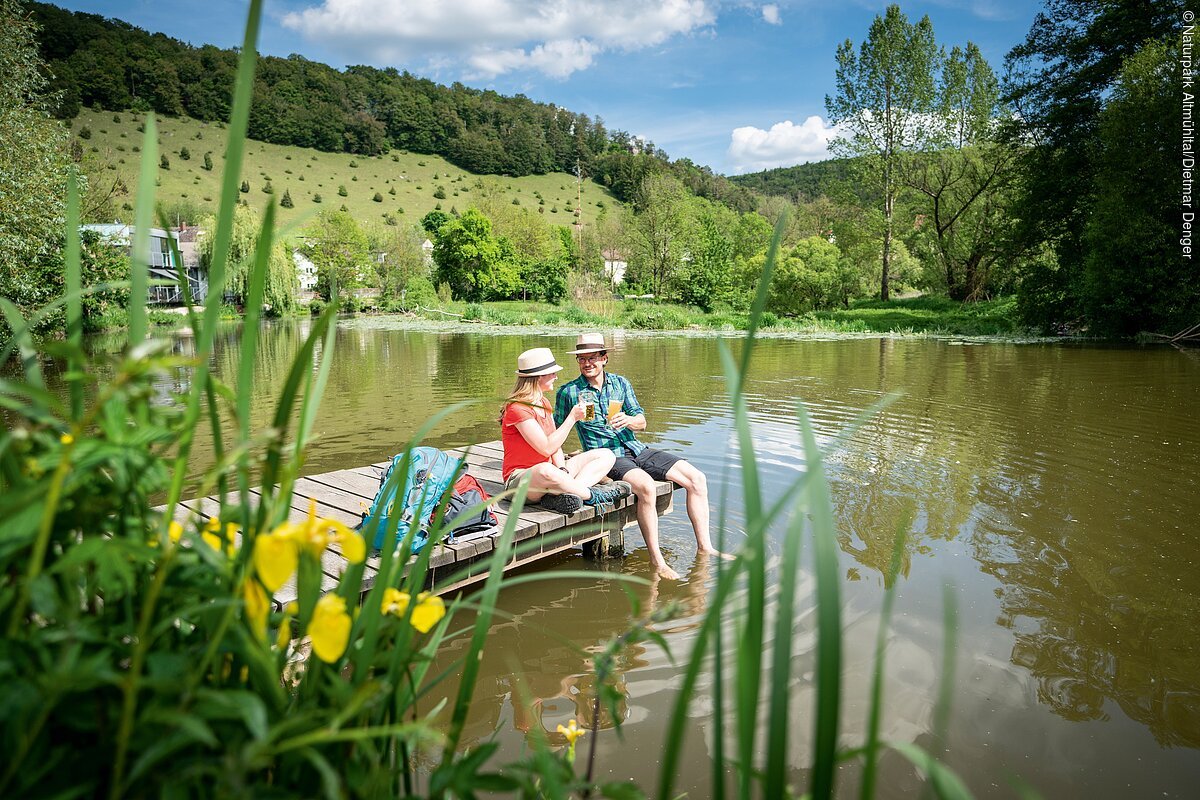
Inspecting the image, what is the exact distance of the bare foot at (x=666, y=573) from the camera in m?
4.64

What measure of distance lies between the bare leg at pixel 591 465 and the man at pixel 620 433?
6.2 inches

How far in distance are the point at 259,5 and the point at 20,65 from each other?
18.3m

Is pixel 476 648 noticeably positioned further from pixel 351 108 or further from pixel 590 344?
pixel 351 108

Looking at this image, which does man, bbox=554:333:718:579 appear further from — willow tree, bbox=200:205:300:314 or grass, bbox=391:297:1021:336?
willow tree, bbox=200:205:300:314

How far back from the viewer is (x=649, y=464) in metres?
5.16

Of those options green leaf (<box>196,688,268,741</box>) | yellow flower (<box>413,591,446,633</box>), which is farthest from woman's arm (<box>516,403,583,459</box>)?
green leaf (<box>196,688,268,741</box>)

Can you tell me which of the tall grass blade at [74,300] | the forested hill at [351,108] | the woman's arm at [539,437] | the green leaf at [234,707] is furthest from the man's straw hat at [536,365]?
the forested hill at [351,108]

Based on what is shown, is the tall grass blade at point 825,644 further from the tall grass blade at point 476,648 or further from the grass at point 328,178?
the grass at point 328,178

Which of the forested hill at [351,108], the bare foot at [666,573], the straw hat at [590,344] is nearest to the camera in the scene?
the bare foot at [666,573]

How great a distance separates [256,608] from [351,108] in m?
112

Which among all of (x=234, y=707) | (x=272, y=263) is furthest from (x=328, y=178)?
(x=234, y=707)

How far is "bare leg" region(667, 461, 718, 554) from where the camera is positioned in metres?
4.95

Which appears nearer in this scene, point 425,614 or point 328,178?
point 425,614

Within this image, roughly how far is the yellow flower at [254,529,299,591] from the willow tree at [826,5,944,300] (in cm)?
3330
